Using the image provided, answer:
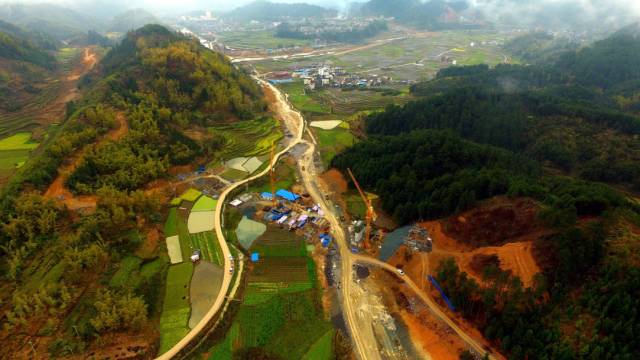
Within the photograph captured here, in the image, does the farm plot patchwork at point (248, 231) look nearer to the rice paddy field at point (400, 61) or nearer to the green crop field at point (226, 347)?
the green crop field at point (226, 347)

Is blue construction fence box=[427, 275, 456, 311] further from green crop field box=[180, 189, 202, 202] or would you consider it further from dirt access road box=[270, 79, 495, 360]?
green crop field box=[180, 189, 202, 202]

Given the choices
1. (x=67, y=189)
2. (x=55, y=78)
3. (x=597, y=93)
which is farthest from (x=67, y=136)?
(x=597, y=93)

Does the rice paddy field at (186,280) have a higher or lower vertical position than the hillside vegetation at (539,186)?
lower

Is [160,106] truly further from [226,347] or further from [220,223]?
[226,347]

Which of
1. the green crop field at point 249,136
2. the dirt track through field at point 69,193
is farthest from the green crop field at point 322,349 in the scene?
the green crop field at point 249,136

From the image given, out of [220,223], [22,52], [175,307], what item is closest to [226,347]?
[175,307]

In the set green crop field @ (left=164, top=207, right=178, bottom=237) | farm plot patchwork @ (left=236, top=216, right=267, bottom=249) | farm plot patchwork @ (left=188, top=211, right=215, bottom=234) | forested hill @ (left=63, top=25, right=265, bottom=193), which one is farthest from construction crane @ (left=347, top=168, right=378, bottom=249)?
forested hill @ (left=63, top=25, right=265, bottom=193)
